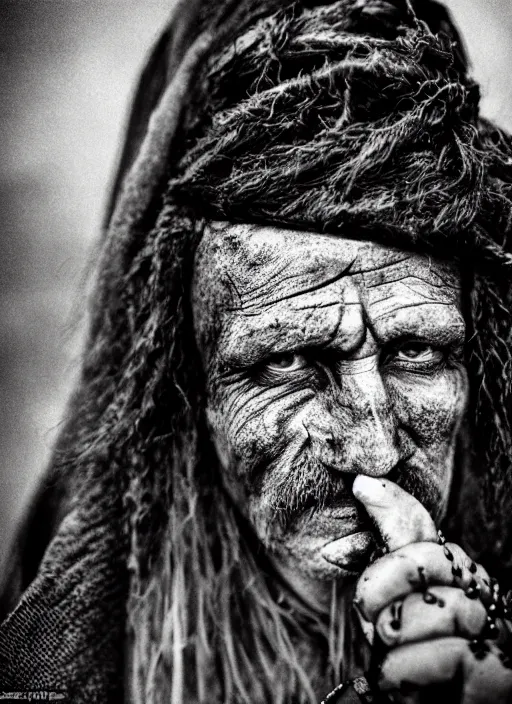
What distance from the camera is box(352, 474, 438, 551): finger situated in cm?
111

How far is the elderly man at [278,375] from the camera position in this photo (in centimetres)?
121

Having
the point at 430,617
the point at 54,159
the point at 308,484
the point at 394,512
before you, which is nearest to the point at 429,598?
the point at 430,617

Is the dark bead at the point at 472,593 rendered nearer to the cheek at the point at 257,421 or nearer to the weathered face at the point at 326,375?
the weathered face at the point at 326,375

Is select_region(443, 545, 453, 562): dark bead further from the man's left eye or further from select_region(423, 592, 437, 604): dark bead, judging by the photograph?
the man's left eye

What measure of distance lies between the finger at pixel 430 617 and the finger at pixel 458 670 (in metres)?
0.02

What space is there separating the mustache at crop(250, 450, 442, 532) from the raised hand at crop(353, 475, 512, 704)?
166 mm

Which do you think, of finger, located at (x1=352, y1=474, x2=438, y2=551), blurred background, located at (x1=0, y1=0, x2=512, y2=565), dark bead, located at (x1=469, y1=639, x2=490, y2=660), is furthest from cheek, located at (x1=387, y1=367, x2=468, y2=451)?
blurred background, located at (x1=0, y1=0, x2=512, y2=565)

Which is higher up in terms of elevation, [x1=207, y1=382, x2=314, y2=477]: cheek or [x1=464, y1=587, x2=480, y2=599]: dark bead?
[x1=207, y1=382, x2=314, y2=477]: cheek

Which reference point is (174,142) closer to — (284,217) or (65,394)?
(284,217)

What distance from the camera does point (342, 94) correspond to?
123 centimetres

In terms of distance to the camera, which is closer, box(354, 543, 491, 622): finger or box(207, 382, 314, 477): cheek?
box(354, 543, 491, 622): finger

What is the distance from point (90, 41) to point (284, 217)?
674 mm

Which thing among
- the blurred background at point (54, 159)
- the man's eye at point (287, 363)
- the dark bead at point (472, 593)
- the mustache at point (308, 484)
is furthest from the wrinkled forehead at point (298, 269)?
the dark bead at point (472, 593)

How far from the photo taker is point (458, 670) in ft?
3.16
